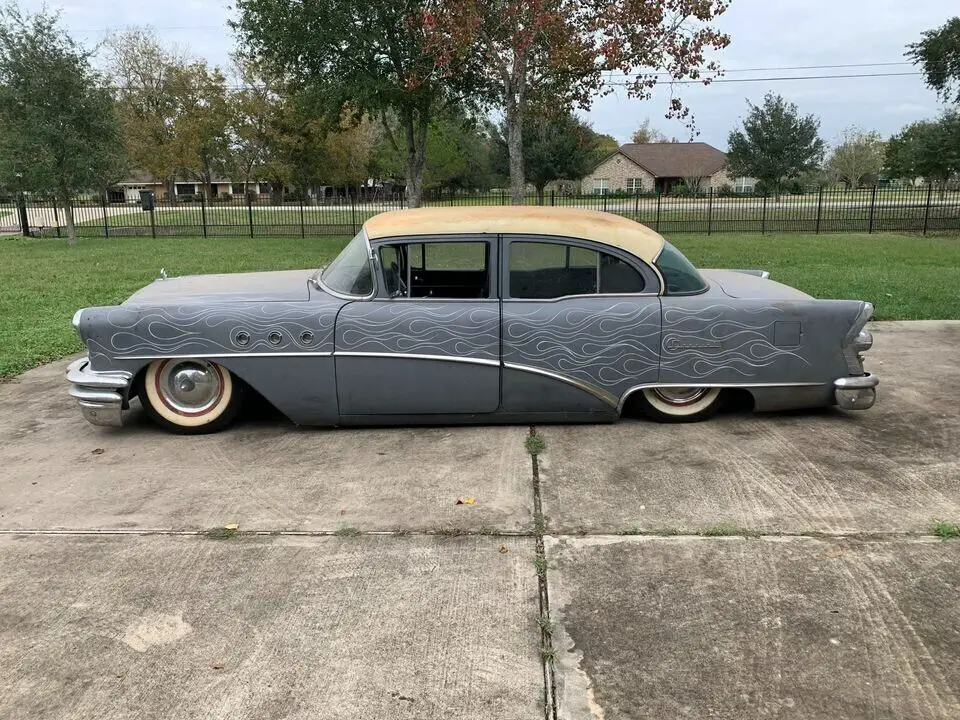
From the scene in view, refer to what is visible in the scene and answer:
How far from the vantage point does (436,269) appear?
16.4 feet

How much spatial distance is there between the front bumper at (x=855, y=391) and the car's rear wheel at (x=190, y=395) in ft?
12.7

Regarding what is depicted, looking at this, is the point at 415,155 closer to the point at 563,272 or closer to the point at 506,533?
the point at 563,272

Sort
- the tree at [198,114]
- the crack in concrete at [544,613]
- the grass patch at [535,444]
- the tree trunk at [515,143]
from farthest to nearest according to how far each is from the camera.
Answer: the tree at [198,114] → the tree trunk at [515,143] → the grass patch at [535,444] → the crack in concrete at [544,613]

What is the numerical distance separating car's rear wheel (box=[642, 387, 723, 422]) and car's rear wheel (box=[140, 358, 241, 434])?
8.89ft

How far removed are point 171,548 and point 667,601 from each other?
2.14 m

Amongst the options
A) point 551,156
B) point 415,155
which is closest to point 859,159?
point 551,156

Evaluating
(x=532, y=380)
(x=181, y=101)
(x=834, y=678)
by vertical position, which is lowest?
(x=834, y=678)

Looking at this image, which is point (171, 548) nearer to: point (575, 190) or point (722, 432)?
point (722, 432)

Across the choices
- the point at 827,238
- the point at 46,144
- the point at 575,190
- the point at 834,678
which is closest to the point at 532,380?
the point at 834,678

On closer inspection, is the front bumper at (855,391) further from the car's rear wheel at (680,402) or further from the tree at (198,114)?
the tree at (198,114)

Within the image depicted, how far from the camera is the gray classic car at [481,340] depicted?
4570mm

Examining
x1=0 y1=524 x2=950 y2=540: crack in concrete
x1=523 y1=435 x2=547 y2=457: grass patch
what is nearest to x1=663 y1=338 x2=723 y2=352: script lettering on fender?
x1=523 y1=435 x2=547 y2=457: grass patch

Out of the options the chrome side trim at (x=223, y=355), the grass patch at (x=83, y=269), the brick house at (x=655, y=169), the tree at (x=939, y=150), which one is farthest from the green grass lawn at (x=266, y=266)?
the brick house at (x=655, y=169)

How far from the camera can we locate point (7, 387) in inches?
240
